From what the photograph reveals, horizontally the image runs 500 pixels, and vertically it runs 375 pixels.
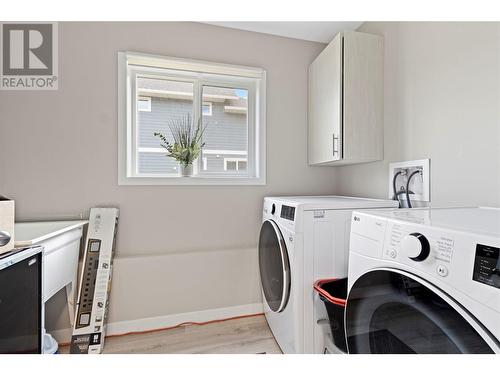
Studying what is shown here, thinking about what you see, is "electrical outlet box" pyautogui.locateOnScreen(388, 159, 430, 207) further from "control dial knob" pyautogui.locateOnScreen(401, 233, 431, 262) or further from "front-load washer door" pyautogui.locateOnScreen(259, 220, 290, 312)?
"control dial knob" pyautogui.locateOnScreen(401, 233, 431, 262)

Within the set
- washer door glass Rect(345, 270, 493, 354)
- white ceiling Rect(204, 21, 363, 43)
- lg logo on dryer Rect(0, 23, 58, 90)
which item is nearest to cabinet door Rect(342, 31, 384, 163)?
white ceiling Rect(204, 21, 363, 43)

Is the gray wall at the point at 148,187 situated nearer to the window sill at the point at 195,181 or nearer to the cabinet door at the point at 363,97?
the window sill at the point at 195,181

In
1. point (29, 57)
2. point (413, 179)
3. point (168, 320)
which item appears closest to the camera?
point (413, 179)

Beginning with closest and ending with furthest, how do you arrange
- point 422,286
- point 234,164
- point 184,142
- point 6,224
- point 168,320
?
point 422,286 < point 6,224 < point 168,320 < point 184,142 < point 234,164

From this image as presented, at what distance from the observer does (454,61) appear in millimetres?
1242

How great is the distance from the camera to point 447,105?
127 centimetres

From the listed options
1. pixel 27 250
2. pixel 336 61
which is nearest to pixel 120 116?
pixel 27 250

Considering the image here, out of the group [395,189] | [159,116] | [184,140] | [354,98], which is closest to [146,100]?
[159,116]

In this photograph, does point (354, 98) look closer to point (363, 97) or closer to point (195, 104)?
point (363, 97)

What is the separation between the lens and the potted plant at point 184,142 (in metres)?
1.86

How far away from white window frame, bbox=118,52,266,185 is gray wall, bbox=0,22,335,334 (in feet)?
0.17

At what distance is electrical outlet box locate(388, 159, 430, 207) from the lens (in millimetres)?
1382

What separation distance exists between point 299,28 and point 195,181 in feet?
4.80

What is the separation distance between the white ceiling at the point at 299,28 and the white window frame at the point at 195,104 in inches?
12.3
